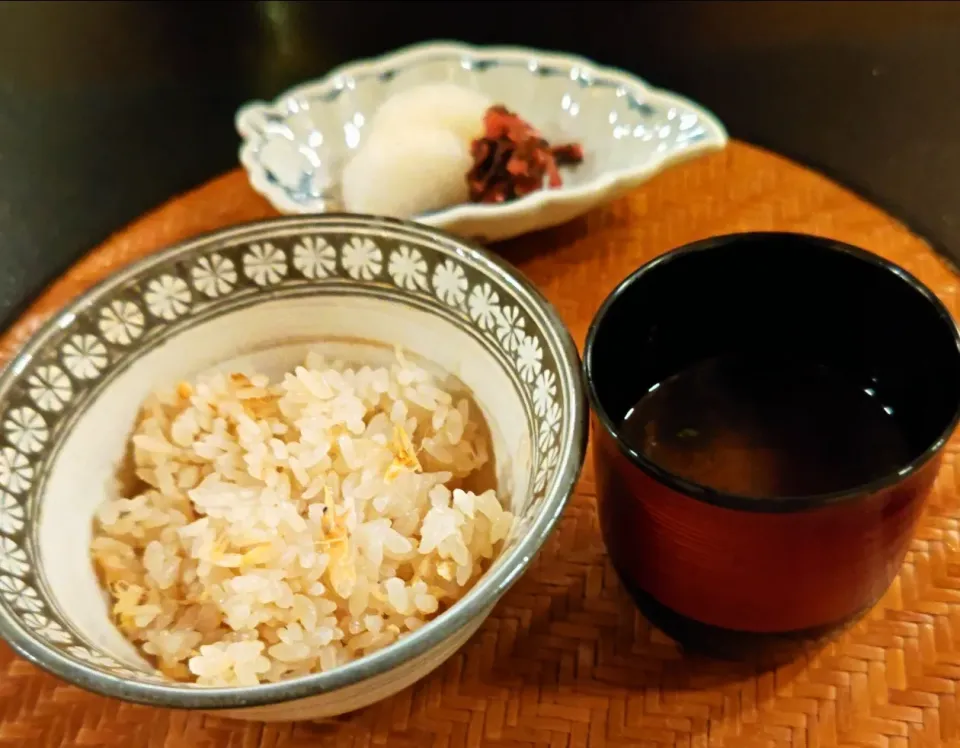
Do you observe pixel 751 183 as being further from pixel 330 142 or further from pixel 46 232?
pixel 46 232

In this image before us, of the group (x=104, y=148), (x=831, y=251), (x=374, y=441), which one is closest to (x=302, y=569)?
(x=374, y=441)

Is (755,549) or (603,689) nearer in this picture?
(755,549)

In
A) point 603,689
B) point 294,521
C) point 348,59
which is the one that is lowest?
point 603,689

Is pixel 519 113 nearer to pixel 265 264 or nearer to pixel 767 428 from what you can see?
pixel 265 264

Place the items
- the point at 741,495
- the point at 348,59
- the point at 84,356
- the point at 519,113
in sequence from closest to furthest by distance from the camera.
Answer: the point at 741,495 → the point at 84,356 → the point at 519,113 → the point at 348,59

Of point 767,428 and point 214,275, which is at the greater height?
point 214,275

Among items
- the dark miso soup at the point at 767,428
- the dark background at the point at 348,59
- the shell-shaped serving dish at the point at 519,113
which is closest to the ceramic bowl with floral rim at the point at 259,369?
the dark miso soup at the point at 767,428

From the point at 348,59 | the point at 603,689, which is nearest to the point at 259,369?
the point at 603,689
